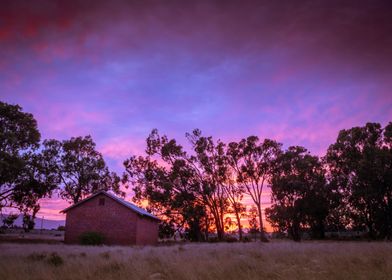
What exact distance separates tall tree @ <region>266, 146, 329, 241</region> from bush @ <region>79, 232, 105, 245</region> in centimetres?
3211

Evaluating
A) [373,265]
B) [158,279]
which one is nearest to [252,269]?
[158,279]

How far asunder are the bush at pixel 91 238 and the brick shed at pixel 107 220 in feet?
6.33

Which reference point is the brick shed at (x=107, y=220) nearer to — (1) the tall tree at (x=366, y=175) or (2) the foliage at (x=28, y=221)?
(2) the foliage at (x=28, y=221)

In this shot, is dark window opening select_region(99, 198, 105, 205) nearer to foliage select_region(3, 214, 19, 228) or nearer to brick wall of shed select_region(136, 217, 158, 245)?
brick wall of shed select_region(136, 217, 158, 245)

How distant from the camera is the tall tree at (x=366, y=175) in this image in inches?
2007

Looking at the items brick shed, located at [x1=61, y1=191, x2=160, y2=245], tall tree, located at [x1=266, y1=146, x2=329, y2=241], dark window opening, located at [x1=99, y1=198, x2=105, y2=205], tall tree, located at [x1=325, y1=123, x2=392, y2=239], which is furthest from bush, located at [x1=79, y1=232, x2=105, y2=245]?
tall tree, located at [x1=325, y1=123, x2=392, y2=239]

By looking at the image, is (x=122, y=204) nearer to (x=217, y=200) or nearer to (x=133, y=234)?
(x=133, y=234)

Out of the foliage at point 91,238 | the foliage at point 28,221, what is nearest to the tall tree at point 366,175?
the foliage at point 91,238

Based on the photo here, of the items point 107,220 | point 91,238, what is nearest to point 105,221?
point 107,220

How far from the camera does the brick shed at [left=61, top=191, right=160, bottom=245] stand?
41.6 metres

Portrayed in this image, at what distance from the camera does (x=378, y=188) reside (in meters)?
51.5

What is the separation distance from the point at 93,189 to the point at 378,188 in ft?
147

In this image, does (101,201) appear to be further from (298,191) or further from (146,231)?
(298,191)

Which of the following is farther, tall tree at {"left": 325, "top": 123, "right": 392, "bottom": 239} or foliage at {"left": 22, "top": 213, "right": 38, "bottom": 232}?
foliage at {"left": 22, "top": 213, "right": 38, "bottom": 232}
